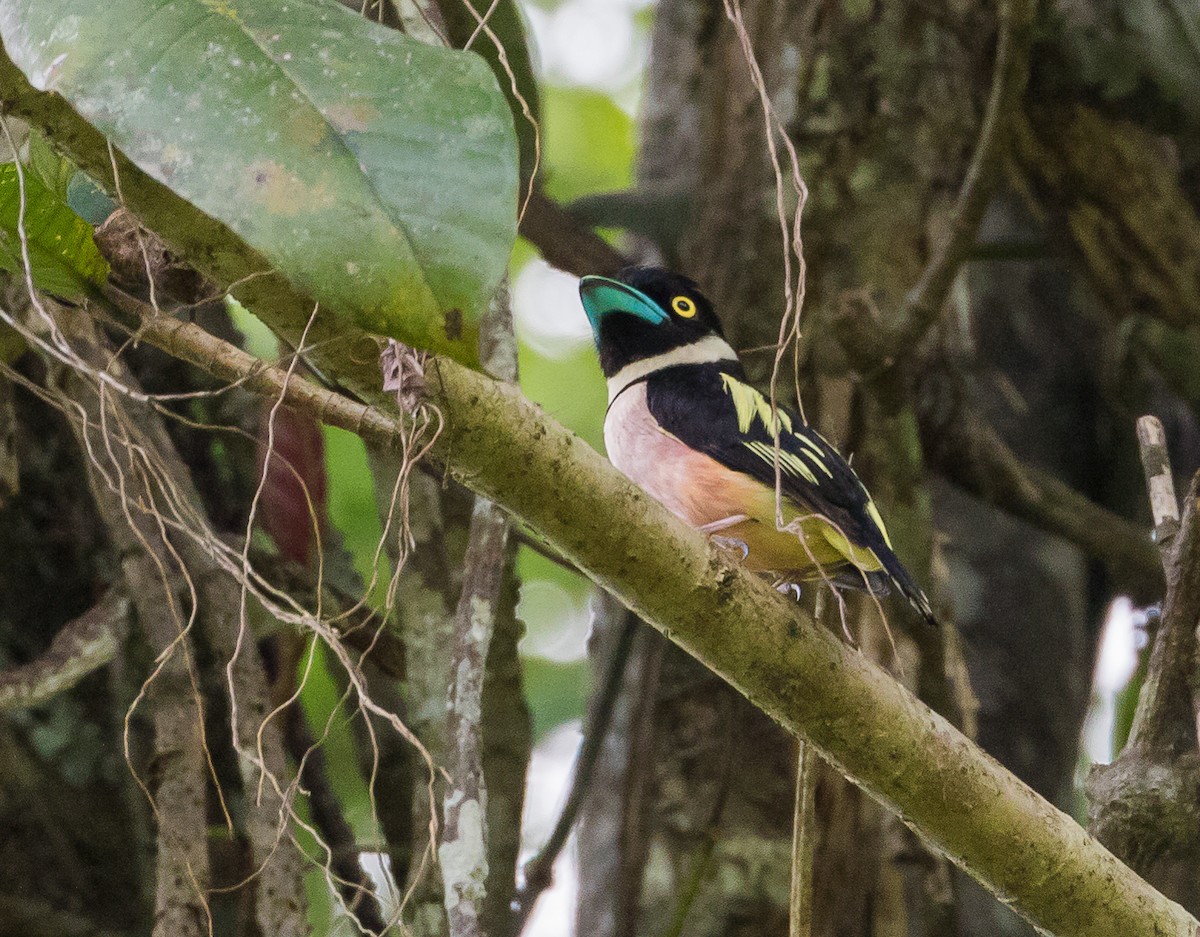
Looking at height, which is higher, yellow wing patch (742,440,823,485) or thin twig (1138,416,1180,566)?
yellow wing patch (742,440,823,485)

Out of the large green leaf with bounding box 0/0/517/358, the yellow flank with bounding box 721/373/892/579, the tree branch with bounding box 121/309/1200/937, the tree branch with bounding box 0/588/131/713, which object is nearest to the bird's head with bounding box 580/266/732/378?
the yellow flank with bounding box 721/373/892/579

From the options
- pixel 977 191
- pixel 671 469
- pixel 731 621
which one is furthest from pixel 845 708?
pixel 977 191

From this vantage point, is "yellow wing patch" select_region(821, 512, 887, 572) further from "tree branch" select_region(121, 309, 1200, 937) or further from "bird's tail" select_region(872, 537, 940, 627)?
"tree branch" select_region(121, 309, 1200, 937)

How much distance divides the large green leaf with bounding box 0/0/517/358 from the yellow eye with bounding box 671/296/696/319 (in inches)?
77.0

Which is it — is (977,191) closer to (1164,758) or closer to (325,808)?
(1164,758)

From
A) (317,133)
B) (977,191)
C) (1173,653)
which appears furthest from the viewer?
(977,191)

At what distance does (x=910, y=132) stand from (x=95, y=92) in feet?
10.2

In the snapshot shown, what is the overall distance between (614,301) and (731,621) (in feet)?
5.20

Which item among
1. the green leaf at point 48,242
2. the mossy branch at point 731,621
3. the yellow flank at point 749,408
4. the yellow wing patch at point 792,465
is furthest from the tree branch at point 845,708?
the yellow flank at point 749,408

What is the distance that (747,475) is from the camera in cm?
274

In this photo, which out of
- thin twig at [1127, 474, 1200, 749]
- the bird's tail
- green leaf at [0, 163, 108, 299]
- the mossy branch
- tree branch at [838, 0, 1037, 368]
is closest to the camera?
the mossy branch

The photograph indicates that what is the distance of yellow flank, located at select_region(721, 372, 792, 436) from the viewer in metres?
2.83

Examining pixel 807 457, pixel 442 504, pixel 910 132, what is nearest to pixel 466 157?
pixel 807 457

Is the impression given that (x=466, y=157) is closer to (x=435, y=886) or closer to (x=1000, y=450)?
(x=435, y=886)
